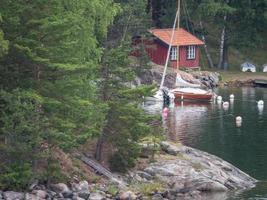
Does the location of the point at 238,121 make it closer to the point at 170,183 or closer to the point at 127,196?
the point at 170,183

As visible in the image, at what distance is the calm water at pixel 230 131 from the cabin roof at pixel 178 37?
13.1m

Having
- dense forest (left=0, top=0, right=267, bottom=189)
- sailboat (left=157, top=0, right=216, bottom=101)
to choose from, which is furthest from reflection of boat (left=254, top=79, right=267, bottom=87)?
dense forest (left=0, top=0, right=267, bottom=189)

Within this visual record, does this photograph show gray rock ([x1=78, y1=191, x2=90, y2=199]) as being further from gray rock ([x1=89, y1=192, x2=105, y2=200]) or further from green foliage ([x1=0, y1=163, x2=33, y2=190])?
green foliage ([x1=0, y1=163, x2=33, y2=190])

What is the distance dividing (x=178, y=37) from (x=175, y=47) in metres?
1.51

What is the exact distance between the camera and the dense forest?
3509 cm

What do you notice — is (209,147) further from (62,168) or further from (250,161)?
(62,168)

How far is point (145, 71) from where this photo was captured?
89.6 m

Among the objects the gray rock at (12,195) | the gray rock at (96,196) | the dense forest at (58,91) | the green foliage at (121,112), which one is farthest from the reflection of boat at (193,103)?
the gray rock at (12,195)

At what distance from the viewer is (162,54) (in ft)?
329

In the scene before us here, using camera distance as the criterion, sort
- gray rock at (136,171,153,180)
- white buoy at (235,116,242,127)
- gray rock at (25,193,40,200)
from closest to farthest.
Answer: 1. gray rock at (25,193,40,200)
2. gray rock at (136,171,153,180)
3. white buoy at (235,116,242,127)

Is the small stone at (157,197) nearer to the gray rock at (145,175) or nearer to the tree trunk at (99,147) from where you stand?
the gray rock at (145,175)

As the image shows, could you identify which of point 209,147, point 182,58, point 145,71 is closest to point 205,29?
point 182,58

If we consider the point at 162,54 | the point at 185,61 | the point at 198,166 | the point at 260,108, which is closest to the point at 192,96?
the point at 260,108

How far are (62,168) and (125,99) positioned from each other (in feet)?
21.7
